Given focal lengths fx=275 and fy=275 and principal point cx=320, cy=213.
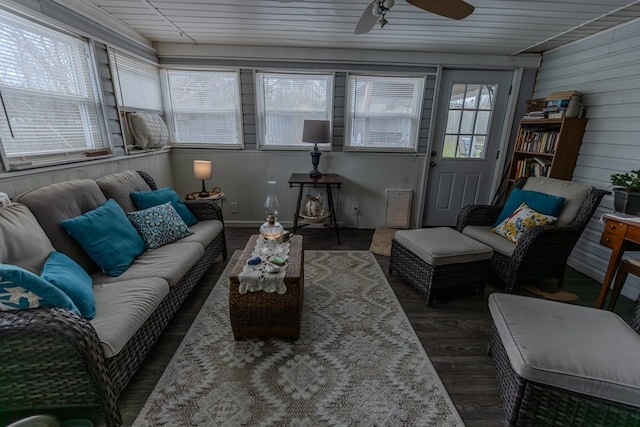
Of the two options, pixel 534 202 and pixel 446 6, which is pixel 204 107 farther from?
pixel 534 202

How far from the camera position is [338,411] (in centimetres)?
133

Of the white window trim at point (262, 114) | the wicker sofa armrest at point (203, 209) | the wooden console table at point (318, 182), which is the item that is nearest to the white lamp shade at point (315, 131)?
the white window trim at point (262, 114)

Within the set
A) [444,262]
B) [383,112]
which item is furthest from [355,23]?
[444,262]

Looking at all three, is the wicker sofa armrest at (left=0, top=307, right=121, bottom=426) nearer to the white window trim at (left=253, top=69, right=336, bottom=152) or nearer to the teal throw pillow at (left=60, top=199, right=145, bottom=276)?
the teal throw pillow at (left=60, top=199, right=145, bottom=276)

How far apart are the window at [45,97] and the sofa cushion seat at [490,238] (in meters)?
3.40

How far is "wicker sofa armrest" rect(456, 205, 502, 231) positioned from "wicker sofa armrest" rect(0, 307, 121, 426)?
2858mm

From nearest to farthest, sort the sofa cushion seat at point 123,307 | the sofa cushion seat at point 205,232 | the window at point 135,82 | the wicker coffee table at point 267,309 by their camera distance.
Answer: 1. the sofa cushion seat at point 123,307
2. the wicker coffee table at point 267,309
3. the sofa cushion seat at point 205,232
4. the window at point 135,82

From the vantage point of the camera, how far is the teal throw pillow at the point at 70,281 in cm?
128

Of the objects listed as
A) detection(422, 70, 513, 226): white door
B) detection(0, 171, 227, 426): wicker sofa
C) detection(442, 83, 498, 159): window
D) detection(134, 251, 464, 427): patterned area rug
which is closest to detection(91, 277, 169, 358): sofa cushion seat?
detection(0, 171, 227, 426): wicker sofa

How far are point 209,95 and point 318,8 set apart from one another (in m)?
1.85

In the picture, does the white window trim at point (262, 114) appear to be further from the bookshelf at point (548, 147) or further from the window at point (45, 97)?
the bookshelf at point (548, 147)

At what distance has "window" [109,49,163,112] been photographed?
2582 millimetres

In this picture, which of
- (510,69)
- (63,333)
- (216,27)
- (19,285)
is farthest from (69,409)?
(510,69)

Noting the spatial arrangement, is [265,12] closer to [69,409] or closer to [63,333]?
[63,333]
